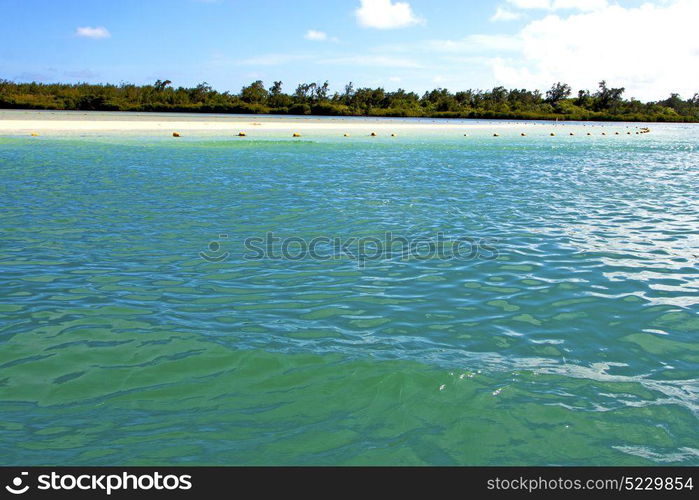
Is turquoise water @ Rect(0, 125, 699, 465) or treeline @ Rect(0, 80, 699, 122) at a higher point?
treeline @ Rect(0, 80, 699, 122)

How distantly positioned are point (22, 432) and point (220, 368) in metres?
1.80

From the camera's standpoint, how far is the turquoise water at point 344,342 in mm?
4566

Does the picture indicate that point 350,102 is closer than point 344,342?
No

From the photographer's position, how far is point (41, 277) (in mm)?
8578

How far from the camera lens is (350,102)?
159000mm

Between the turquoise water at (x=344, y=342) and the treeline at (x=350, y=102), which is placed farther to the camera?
the treeline at (x=350, y=102)

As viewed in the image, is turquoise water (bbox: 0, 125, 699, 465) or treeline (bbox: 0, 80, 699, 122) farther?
treeline (bbox: 0, 80, 699, 122)

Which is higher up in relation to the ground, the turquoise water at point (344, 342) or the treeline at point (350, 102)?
the treeline at point (350, 102)

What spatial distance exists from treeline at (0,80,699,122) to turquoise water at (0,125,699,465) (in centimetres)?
11395

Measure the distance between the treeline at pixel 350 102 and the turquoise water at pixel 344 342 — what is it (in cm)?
11395

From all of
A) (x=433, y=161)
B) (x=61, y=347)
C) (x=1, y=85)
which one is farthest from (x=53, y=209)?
(x=1, y=85)

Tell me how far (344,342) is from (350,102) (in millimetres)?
158234

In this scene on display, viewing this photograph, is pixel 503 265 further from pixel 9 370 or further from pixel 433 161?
pixel 433 161

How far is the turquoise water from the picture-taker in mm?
4566
